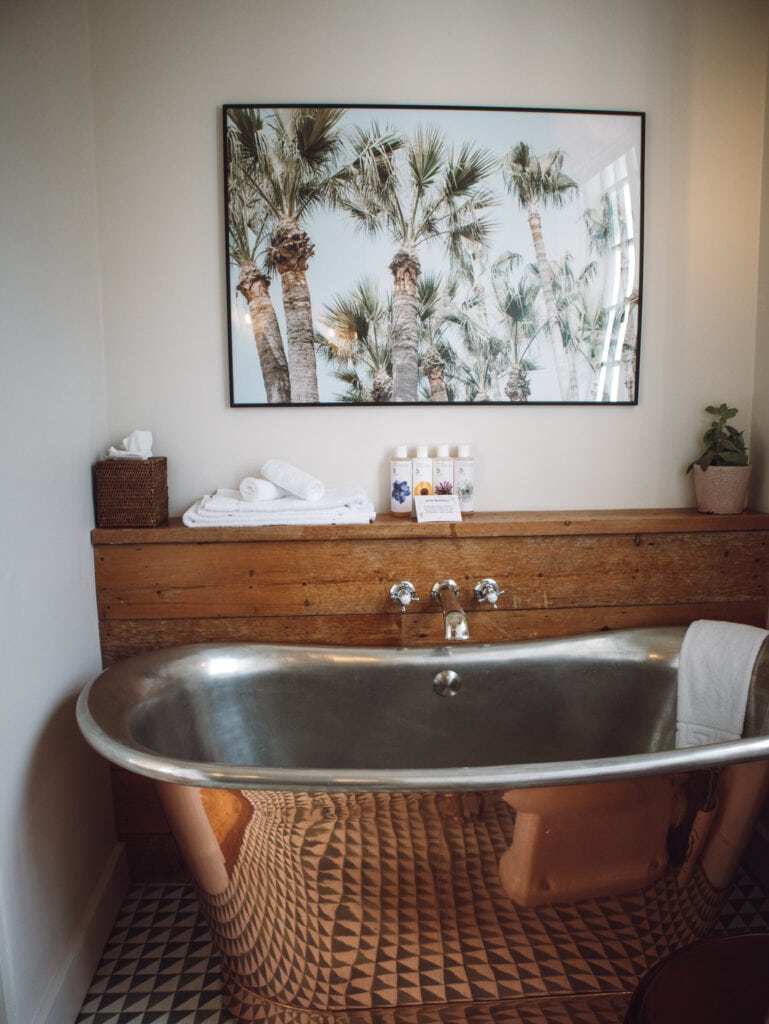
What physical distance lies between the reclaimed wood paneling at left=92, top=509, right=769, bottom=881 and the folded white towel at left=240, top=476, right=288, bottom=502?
98mm

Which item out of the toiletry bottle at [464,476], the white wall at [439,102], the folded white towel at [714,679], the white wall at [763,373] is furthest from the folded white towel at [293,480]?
the white wall at [763,373]

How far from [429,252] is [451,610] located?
1013mm

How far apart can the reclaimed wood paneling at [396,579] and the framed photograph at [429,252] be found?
42cm

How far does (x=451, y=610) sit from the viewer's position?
1.73 metres

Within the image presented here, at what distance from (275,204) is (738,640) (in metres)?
1.66

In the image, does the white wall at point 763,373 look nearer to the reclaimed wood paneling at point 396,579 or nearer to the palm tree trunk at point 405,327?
the reclaimed wood paneling at point 396,579

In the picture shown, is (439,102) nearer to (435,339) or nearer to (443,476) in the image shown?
(435,339)

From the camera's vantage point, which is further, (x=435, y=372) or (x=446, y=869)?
(x=435, y=372)

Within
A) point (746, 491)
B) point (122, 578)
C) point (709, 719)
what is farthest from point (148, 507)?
point (746, 491)

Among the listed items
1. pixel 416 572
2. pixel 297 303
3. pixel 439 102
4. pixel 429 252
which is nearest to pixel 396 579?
pixel 416 572

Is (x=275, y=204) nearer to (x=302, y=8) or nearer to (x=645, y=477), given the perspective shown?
(x=302, y=8)

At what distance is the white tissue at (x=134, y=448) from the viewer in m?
1.88

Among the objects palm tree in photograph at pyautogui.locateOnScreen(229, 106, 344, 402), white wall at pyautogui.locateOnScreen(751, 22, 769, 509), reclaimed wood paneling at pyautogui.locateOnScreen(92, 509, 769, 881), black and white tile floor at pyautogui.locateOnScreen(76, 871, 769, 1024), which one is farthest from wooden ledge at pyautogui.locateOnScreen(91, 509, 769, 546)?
black and white tile floor at pyautogui.locateOnScreen(76, 871, 769, 1024)

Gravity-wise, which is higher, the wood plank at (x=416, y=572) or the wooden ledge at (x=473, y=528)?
the wooden ledge at (x=473, y=528)
